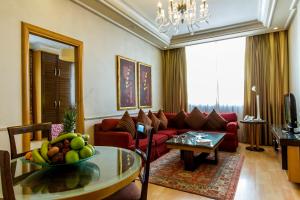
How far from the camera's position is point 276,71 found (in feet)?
15.5

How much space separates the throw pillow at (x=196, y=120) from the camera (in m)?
4.73

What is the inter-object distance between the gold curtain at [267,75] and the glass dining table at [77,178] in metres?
4.42

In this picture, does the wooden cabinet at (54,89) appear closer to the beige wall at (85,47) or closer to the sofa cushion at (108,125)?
the beige wall at (85,47)

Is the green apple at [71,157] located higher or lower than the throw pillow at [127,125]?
higher

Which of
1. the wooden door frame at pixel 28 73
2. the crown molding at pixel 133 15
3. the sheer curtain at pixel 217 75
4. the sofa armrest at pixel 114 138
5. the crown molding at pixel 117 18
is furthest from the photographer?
the sheer curtain at pixel 217 75

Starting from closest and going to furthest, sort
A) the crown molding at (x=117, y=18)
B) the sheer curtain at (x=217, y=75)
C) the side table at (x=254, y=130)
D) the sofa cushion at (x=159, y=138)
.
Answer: the crown molding at (x=117, y=18)
the sofa cushion at (x=159, y=138)
the side table at (x=254, y=130)
the sheer curtain at (x=217, y=75)

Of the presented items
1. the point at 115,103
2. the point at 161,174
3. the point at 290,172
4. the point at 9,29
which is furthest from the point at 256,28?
the point at 9,29

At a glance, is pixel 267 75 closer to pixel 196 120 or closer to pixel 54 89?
pixel 196 120

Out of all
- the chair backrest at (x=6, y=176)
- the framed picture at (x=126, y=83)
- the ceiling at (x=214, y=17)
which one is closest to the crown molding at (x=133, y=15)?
the ceiling at (x=214, y=17)

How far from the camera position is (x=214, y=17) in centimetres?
436

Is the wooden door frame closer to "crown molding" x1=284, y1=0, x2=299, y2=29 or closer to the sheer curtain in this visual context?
the sheer curtain

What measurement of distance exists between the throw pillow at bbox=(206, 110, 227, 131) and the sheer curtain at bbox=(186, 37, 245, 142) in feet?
2.82

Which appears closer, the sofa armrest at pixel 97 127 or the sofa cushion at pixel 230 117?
the sofa armrest at pixel 97 127

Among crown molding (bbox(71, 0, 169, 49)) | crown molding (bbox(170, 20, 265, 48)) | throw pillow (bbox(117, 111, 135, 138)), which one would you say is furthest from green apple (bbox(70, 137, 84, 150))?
crown molding (bbox(170, 20, 265, 48))
